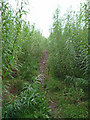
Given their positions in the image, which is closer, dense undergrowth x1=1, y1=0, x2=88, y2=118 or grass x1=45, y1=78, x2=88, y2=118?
dense undergrowth x1=1, y1=0, x2=88, y2=118

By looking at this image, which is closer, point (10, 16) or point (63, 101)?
point (10, 16)

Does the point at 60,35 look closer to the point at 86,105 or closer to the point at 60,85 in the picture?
the point at 60,85

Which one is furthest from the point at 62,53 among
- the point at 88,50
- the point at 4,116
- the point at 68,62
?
the point at 4,116

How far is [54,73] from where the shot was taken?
4.88m

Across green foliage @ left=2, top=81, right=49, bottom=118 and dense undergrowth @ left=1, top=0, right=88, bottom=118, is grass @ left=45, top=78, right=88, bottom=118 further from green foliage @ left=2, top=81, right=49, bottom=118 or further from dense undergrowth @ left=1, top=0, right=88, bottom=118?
green foliage @ left=2, top=81, right=49, bottom=118

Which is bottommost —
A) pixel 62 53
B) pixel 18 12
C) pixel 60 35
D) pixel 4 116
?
pixel 4 116

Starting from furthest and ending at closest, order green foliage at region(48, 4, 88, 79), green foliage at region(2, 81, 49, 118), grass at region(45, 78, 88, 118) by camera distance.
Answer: green foliage at region(48, 4, 88, 79) < grass at region(45, 78, 88, 118) < green foliage at region(2, 81, 49, 118)

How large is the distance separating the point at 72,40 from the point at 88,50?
1.52 metres

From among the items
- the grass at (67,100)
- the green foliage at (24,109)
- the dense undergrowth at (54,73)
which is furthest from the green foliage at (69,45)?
the green foliage at (24,109)

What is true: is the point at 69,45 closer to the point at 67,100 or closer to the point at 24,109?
the point at 67,100

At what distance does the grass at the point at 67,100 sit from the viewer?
8.94ft

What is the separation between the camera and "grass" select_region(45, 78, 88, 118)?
2.72 metres

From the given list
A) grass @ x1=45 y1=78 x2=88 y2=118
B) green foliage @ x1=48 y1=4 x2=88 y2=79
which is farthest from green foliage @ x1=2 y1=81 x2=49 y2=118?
green foliage @ x1=48 y1=4 x2=88 y2=79

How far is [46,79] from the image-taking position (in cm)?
477
